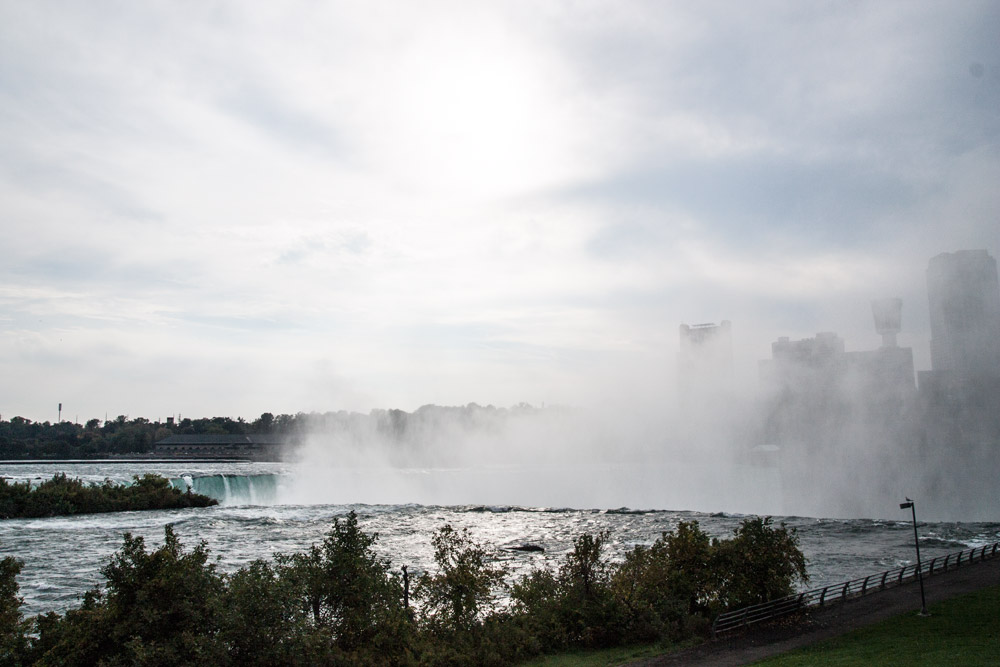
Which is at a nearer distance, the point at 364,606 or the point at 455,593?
the point at 364,606

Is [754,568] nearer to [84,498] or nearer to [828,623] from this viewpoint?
[828,623]

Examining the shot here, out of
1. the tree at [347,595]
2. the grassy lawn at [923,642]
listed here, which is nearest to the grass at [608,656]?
the grassy lawn at [923,642]

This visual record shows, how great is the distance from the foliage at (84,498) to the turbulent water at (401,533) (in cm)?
501

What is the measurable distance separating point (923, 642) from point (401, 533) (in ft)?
190

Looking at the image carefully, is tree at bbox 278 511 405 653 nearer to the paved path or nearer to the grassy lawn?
the paved path

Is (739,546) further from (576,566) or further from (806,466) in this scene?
(806,466)

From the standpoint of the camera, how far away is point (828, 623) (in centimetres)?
3053

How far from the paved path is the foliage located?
9797 centimetres

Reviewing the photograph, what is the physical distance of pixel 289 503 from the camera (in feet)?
381

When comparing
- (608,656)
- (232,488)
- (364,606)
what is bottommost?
(232,488)

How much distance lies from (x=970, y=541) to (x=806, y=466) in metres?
80.2

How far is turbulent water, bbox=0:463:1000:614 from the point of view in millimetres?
55656

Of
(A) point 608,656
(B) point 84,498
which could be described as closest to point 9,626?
(A) point 608,656

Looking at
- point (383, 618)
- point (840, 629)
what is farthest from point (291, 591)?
point (840, 629)
